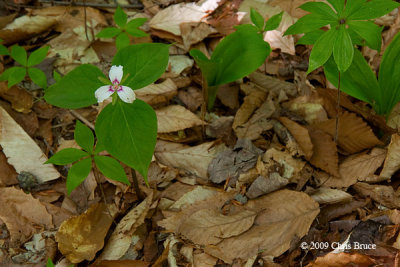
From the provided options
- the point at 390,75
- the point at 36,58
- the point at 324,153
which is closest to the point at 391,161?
the point at 324,153

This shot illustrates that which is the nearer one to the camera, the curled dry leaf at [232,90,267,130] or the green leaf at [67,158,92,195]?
the green leaf at [67,158,92,195]

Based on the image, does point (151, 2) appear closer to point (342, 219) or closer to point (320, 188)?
point (320, 188)

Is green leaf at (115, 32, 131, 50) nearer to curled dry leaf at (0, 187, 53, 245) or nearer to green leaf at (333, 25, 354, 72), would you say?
curled dry leaf at (0, 187, 53, 245)

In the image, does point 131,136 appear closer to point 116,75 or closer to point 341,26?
point 116,75

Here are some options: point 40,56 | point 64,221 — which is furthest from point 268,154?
point 40,56

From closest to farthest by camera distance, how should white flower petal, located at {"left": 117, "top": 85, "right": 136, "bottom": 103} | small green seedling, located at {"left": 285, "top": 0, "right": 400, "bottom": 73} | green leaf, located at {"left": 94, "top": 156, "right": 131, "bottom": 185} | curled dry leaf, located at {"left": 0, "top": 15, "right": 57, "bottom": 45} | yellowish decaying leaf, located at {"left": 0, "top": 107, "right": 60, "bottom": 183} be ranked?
1. white flower petal, located at {"left": 117, "top": 85, "right": 136, "bottom": 103}
2. small green seedling, located at {"left": 285, "top": 0, "right": 400, "bottom": 73}
3. green leaf, located at {"left": 94, "top": 156, "right": 131, "bottom": 185}
4. yellowish decaying leaf, located at {"left": 0, "top": 107, "right": 60, "bottom": 183}
5. curled dry leaf, located at {"left": 0, "top": 15, "right": 57, "bottom": 45}

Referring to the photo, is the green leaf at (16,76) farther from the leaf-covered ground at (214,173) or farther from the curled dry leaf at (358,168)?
the curled dry leaf at (358,168)

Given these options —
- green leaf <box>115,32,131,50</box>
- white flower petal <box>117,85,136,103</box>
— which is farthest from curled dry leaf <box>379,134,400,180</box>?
green leaf <box>115,32,131,50</box>
